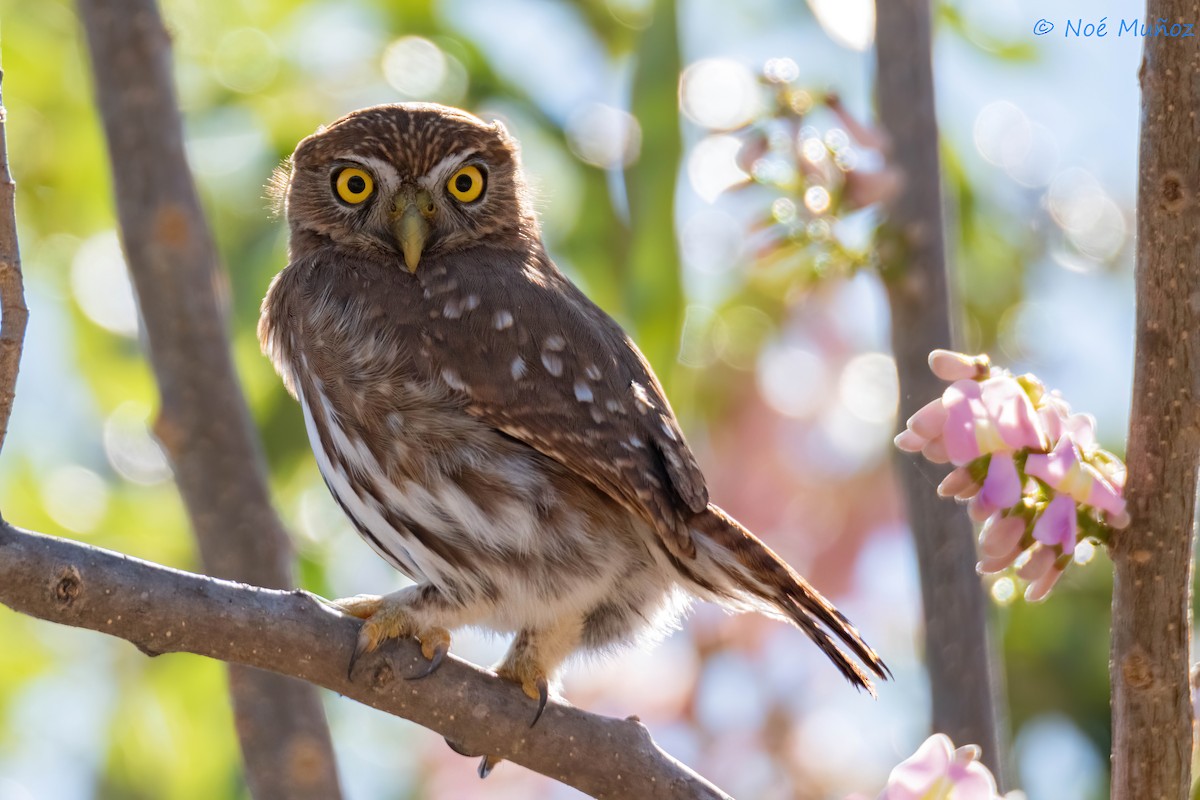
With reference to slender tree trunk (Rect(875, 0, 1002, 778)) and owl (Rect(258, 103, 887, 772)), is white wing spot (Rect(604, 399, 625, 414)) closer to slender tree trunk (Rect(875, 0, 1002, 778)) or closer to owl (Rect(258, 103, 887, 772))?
owl (Rect(258, 103, 887, 772))

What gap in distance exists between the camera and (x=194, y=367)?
321 cm

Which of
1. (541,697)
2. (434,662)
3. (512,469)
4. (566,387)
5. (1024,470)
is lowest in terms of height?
(541,697)

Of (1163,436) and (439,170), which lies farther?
(439,170)

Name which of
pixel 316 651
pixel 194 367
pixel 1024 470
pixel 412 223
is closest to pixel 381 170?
pixel 412 223

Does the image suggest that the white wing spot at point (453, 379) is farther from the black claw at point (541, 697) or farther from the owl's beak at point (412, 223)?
the black claw at point (541, 697)

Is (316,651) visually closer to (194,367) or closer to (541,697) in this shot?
(541,697)

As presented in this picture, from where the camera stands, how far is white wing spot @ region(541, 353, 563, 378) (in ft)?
9.84

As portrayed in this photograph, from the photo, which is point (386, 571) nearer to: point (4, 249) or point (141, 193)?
point (141, 193)

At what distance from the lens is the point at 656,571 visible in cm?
305

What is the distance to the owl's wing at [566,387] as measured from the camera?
2.84 meters

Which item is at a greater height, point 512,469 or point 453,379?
point 453,379

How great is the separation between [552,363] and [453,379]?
8.0 inches

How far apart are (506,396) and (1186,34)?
1.46m

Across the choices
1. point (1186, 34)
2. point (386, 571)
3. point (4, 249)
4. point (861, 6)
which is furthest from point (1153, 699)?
point (386, 571)
